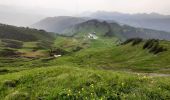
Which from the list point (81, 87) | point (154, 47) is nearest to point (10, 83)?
point (81, 87)

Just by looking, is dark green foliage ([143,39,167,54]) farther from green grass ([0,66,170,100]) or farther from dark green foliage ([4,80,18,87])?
dark green foliage ([4,80,18,87])

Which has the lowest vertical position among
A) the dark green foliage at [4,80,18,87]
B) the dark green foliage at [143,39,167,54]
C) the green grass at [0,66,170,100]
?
the dark green foliage at [143,39,167,54]

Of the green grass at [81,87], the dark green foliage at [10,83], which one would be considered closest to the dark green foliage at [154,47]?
the green grass at [81,87]

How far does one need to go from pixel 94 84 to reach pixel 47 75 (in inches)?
239

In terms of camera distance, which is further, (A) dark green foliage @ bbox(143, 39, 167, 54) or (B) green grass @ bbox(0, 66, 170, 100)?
(A) dark green foliage @ bbox(143, 39, 167, 54)

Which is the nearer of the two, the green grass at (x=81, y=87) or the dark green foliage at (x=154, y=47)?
the green grass at (x=81, y=87)

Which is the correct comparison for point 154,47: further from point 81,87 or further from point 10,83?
point 81,87

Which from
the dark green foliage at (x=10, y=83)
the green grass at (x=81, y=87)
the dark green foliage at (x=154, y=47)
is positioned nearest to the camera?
the green grass at (x=81, y=87)

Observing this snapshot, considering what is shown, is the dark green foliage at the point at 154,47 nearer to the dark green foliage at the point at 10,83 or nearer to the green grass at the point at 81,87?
the green grass at the point at 81,87

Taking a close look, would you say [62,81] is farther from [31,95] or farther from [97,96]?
[97,96]

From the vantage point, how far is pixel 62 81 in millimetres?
24734

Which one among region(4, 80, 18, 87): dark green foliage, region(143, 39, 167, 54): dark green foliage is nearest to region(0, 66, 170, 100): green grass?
region(4, 80, 18, 87): dark green foliage

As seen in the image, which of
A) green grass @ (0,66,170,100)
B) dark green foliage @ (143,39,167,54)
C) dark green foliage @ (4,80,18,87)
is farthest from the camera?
dark green foliage @ (143,39,167,54)

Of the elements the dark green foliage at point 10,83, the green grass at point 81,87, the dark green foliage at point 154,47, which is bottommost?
the dark green foliage at point 154,47
